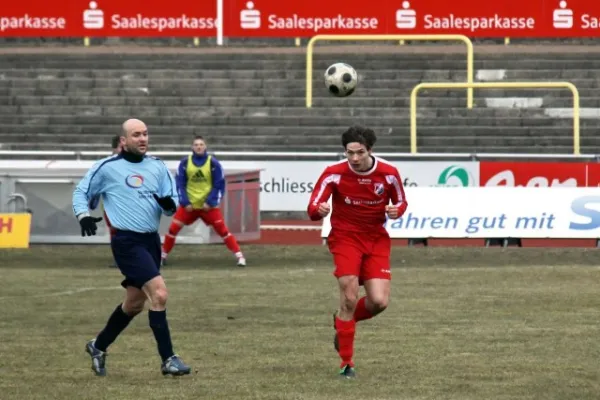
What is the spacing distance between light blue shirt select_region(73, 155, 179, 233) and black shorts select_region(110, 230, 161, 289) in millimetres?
59

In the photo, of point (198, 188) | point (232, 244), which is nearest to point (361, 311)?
point (198, 188)

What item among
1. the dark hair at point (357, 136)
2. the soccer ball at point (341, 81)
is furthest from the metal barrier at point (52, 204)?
the dark hair at point (357, 136)

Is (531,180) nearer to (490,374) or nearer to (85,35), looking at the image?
(85,35)

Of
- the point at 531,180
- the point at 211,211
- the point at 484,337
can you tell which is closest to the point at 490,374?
the point at 484,337

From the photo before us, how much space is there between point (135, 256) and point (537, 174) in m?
18.7

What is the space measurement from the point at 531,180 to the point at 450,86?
10.00 feet

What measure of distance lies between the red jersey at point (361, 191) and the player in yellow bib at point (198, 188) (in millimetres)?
10990

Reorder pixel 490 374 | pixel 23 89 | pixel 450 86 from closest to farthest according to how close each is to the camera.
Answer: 1. pixel 490 374
2. pixel 450 86
3. pixel 23 89

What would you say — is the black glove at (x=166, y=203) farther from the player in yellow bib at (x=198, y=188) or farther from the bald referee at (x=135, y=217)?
the player in yellow bib at (x=198, y=188)

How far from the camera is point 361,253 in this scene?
11.9 metres

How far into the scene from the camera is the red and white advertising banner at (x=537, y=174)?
96.0 ft

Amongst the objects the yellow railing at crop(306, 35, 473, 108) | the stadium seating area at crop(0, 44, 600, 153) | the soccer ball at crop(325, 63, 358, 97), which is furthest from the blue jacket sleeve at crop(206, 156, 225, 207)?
the yellow railing at crop(306, 35, 473, 108)

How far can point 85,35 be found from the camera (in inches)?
1469

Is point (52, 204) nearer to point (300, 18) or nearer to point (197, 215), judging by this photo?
point (197, 215)
